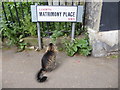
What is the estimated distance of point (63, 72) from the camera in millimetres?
2828

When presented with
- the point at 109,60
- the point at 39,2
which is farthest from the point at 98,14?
the point at 39,2

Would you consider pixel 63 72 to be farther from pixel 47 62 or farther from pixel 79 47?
pixel 79 47

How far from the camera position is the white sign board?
3.04m

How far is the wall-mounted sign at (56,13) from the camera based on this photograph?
304 cm

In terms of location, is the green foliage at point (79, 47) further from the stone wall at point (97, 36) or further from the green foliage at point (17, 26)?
the green foliage at point (17, 26)

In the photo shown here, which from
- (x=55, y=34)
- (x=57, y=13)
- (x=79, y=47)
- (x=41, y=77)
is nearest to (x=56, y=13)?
(x=57, y=13)

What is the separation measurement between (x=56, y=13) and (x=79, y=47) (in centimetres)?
89

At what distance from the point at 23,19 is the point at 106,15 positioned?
6.06 ft

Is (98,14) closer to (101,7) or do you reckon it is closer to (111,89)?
(101,7)

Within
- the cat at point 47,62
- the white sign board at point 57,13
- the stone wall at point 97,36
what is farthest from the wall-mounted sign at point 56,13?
the cat at point 47,62

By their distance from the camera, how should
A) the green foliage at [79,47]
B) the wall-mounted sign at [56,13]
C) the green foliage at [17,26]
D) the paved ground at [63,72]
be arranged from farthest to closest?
the green foliage at [17,26], the green foliage at [79,47], the wall-mounted sign at [56,13], the paved ground at [63,72]

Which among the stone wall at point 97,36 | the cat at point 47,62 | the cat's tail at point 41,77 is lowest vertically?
the cat's tail at point 41,77

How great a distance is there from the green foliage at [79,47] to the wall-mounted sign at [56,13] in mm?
499

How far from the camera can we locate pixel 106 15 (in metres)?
3.02
